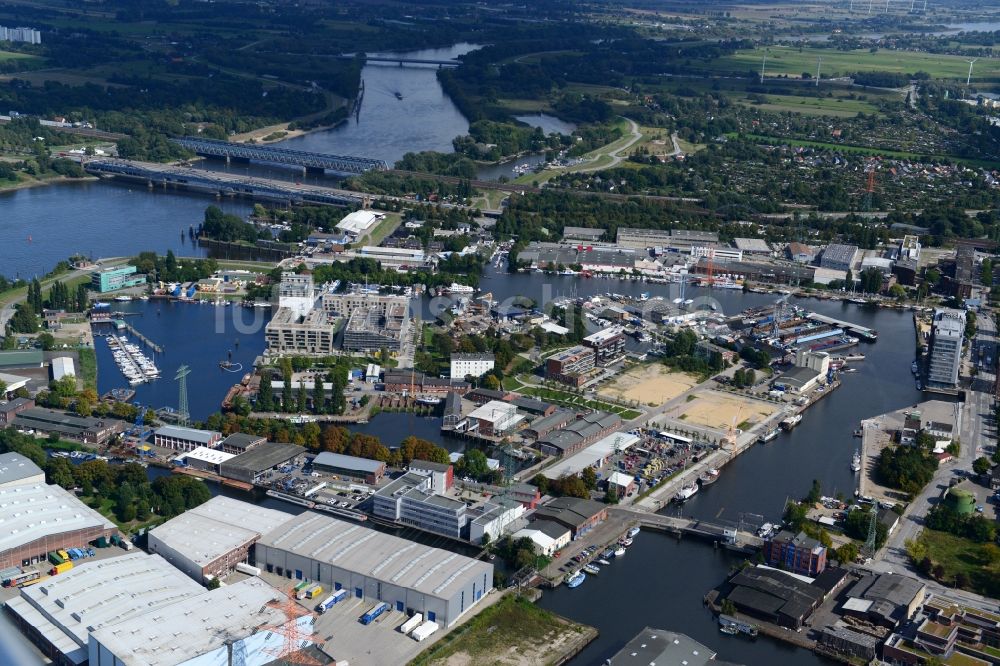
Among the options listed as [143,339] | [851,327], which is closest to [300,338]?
[143,339]

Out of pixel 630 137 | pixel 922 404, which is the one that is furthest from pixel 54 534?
pixel 630 137

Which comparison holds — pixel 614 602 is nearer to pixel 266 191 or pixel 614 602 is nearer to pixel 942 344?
pixel 942 344

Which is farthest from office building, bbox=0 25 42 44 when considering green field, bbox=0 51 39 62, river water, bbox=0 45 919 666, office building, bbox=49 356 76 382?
office building, bbox=49 356 76 382

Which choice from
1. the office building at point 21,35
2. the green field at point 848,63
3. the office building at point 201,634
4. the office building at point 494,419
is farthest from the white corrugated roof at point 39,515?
Result: the green field at point 848,63

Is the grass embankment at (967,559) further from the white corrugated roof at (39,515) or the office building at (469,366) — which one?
the white corrugated roof at (39,515)

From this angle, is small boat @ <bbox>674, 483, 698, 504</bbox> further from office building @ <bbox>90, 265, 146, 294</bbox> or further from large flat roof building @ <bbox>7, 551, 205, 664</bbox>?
office building @ <bbox>90, 265, 146, 294</bbox>
